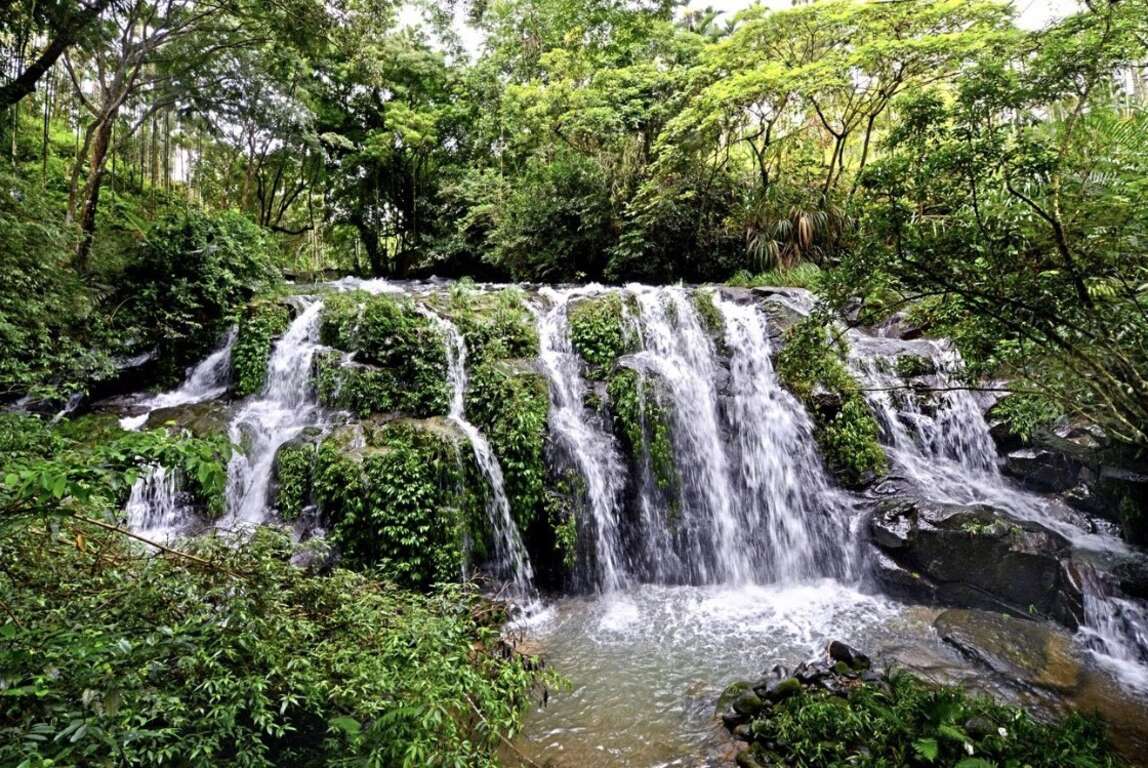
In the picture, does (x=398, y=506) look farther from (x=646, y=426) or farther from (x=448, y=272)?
(x=448, y=272)

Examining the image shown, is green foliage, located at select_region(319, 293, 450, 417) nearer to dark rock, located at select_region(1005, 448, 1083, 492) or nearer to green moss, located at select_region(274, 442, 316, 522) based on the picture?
green moss, located at select_region(274, 442, 316, 522)

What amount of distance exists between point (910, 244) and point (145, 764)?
4.85 meters

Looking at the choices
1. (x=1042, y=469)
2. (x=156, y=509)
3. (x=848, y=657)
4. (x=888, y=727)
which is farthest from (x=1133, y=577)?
(x=156, y=509)

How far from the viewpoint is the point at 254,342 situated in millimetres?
8250

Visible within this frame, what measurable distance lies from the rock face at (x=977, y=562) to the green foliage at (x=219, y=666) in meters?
5.13

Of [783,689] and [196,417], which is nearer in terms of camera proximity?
[783,689]

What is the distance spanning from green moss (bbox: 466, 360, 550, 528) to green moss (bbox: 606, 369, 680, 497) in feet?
3.70

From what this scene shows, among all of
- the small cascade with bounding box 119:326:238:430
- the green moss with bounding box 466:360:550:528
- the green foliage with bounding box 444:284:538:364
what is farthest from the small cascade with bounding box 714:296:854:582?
the small cascade with bounding box 119:326:238:430

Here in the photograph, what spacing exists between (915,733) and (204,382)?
31.1ft

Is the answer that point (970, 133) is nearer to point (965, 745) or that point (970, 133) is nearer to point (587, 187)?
point (965, 745)

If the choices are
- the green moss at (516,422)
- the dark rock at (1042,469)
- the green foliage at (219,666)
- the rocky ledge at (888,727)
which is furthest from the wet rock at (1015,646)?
the green moss at (516,422)

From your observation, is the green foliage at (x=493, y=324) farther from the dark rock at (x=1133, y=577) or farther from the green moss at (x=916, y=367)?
the dark rock at (x=1133, y=577)

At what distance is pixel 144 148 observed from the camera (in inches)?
553

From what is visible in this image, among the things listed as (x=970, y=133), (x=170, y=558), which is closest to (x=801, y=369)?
(x=970, y=133)
